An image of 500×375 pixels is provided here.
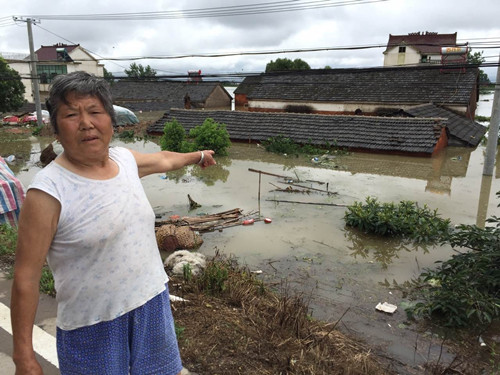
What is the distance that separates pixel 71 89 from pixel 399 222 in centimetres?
698

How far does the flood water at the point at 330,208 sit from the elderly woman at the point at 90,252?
11.0 feet

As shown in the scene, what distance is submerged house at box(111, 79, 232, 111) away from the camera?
35.8 m

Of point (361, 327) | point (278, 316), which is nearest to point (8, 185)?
point (278, 316)

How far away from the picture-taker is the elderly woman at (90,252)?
152 cm

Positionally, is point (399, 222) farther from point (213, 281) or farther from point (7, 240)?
point (7, 240)

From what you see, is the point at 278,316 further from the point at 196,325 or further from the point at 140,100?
the point at 140,100

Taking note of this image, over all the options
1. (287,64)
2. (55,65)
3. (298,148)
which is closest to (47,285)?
(298,148)

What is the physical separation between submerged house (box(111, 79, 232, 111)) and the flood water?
19.8 metres

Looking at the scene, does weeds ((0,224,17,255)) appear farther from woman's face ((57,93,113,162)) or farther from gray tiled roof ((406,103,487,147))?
gray tiled roof ((406,103,487,147))

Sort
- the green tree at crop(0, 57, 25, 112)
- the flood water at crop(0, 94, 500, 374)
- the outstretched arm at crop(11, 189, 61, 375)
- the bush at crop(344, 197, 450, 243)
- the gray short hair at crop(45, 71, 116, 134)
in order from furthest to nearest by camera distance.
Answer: the green tree at crop(0, 57, 25, 112), the bush at crop(344, 197, 450, 243), the flood water at crop(0, 94, 500, 374), the gray short hair at crop(45, 71, 116, 134), the outstretched arm at crop(11, 189, 61, 375)

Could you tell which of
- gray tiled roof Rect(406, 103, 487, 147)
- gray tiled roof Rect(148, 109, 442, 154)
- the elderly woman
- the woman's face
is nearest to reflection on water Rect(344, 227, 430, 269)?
the elderly woman

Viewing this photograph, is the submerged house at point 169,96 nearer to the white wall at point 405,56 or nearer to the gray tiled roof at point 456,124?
the gray tiled roof at point 456,124

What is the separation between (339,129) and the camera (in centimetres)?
1750

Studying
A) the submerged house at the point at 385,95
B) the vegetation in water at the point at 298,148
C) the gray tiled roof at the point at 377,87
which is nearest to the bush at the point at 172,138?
the vegetation in water at the point at 298,148
